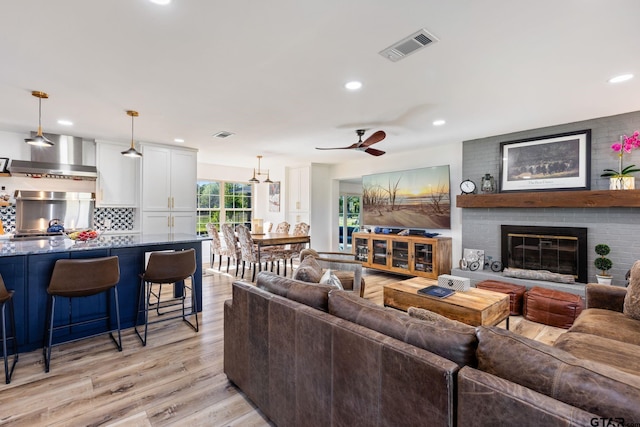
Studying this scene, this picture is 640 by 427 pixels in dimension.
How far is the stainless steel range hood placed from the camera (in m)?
4.43

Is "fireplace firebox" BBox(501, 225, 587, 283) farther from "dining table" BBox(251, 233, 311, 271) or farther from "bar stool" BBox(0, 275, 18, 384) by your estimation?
"bar stool" BBox(0, 275, 18, 384)

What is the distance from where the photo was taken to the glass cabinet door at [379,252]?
19.3 feet

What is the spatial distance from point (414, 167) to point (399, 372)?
530 cm

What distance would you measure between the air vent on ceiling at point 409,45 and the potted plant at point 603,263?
12.0ft

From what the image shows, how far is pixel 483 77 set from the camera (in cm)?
Result: 271

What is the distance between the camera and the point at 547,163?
14.3 ft

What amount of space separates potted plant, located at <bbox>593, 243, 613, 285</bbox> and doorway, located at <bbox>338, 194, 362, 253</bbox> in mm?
5120

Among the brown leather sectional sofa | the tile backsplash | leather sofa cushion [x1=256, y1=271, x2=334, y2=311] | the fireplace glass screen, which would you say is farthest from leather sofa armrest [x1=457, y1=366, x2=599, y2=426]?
the tile backsplash

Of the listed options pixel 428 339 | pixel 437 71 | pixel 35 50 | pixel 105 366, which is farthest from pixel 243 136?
pixel 428 339

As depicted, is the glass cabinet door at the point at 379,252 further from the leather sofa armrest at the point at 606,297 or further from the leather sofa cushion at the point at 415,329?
the leather sofa cushion at the point at 415,329

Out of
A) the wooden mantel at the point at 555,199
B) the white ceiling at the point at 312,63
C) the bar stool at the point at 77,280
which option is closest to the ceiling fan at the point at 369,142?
the white ceiling at the point at 312,63

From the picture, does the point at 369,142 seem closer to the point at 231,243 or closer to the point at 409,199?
the point at 409,199

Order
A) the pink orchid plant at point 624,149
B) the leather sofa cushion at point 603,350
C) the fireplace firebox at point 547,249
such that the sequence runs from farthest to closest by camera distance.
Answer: the fireplace firebox at point 547,249 → the pink orchid plant at point 624,149 → the leather sofa cushion at point 603,350

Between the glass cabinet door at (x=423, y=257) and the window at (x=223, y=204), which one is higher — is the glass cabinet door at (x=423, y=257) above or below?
below
